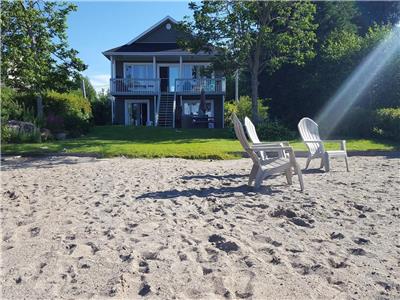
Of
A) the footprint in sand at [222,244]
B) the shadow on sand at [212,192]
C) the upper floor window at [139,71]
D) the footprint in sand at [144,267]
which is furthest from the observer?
the upper floor window at [139,71]

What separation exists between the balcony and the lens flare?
8098 mm

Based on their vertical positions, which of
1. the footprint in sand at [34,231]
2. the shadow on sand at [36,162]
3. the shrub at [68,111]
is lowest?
the footprint in sand at [34,231]

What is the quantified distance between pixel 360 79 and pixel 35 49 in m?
15.4

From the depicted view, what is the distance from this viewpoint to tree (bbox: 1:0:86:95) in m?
14.9

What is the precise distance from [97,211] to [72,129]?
14.0 meters

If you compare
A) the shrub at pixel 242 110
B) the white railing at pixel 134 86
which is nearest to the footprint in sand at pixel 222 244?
the shrub at pixel 242 110

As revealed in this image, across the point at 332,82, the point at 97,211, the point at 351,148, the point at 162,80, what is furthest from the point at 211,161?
the point at 162,80

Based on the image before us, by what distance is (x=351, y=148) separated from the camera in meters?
13.3

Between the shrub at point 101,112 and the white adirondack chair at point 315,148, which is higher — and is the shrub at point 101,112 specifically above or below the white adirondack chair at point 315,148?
above

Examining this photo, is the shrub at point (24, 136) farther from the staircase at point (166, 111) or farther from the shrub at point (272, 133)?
the staircase at point (166, 111)

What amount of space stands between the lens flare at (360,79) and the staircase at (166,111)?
30.4ft

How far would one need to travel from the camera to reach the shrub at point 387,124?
51.5 ft

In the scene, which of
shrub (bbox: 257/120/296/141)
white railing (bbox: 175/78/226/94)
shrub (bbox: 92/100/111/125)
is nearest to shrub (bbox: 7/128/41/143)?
shrub (bbox: 257/120/296/141)

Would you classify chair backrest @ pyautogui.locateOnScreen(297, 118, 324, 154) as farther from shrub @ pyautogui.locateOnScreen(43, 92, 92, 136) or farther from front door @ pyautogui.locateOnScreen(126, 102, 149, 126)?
front door @ pyautogui.locateOnScreen(126, 102, 149, 126)
